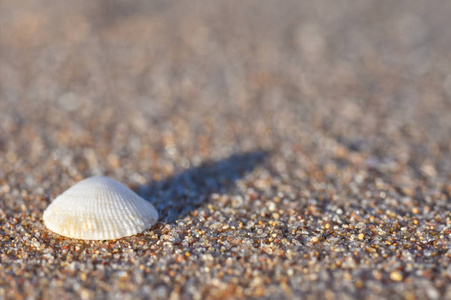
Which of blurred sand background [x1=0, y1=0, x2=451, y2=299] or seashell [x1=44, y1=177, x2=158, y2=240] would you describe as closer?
blurred sand background [x1=0, y1=0, x2=451, y2=299]

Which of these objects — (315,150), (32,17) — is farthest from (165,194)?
(32,17)

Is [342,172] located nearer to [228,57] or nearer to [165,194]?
[165,194]

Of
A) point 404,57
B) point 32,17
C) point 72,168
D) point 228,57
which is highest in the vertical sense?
point 32,17

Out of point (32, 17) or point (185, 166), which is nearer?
point (185, 166)

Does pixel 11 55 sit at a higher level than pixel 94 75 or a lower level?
higher

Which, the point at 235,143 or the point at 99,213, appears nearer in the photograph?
the point at 99,213
